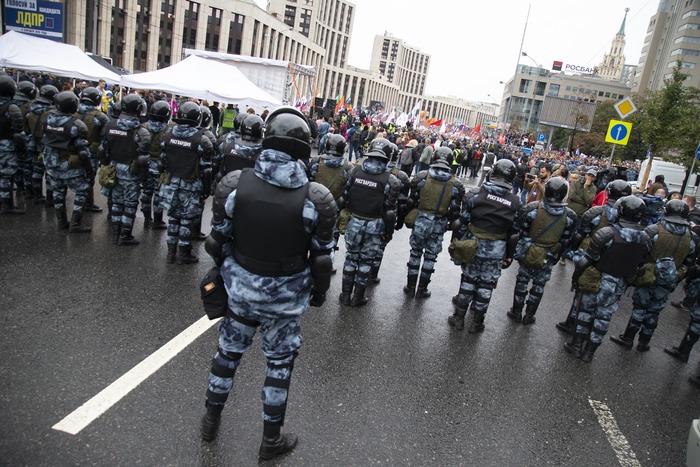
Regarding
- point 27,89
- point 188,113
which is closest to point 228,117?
point 27,89

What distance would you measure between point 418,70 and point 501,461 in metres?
181

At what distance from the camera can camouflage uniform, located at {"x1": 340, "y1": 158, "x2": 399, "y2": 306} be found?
19.3ft

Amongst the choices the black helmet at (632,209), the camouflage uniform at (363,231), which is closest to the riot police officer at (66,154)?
the camouflage uniform at (363,231)

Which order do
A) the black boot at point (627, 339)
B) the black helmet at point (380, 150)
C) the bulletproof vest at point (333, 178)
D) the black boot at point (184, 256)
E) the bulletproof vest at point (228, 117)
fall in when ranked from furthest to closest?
the bulletproof vest at point (228, 117)
the black boot at point (184, 256)
the bulletproof vest at point (333, 178)
the black boot at point (627, 339)
the black helmet at point (380, 150)

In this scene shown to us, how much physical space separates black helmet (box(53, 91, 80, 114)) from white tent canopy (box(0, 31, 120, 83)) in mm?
8438

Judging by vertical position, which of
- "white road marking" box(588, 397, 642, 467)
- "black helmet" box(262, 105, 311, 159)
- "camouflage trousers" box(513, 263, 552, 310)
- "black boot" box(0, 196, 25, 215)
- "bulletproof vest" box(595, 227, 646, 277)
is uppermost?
"black helmet" box(262, 105, 311, 159)

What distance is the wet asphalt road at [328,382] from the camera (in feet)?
10.5

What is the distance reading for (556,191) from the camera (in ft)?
18.6

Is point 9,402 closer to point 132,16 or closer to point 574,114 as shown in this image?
point 574,114

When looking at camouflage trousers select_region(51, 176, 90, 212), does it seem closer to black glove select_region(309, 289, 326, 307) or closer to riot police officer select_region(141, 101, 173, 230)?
riot police officer select_region(141, 101, 173, 230)

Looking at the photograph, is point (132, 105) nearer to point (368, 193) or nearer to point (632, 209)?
point (368, 193)

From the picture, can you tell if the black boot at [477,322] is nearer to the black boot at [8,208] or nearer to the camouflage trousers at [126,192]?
the camouflage trousers at [126,192]

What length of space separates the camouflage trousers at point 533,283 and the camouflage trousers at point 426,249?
114cm

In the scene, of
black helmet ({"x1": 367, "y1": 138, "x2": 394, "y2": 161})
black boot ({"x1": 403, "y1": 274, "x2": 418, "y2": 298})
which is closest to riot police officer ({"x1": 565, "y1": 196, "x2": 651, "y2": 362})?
black boot ({"x1": 403, "y1": 274, "x2": 418, "y2": 298})
